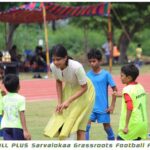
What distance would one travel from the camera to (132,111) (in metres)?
6.72

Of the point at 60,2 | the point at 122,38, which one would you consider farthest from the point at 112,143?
the point at 122,38

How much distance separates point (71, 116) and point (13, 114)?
778 mm

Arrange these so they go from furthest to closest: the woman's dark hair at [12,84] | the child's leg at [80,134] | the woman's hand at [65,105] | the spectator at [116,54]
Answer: the spectator at [116,54] < the child's leg at [80,134] < the woman's hand at [65,105] < the woman's dark hair at [12,84]

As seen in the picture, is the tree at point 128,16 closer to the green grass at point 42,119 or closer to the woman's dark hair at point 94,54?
the green grass at point 42,119

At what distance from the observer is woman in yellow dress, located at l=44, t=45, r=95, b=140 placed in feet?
23.2

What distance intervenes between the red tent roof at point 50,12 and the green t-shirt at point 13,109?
16093 millimetres

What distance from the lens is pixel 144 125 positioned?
6.87m

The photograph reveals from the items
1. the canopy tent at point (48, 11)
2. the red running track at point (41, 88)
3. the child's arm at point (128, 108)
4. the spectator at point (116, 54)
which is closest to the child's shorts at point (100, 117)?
the child's arm at point (128, 108)

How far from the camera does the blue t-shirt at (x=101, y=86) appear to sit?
841 cm

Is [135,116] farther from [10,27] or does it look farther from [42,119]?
[10,27]

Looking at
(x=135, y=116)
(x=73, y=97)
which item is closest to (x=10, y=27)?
(x=73, y=97)

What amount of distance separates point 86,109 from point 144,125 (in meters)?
0.82

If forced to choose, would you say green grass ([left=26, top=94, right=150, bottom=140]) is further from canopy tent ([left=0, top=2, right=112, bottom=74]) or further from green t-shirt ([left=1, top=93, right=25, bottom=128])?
canopy tent ([left=0, top=2, right=112, bottom=74])

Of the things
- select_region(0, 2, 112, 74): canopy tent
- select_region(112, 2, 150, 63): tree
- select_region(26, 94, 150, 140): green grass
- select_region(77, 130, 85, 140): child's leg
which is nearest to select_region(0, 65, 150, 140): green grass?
select_region(26, 94, 150, 140): green grass
